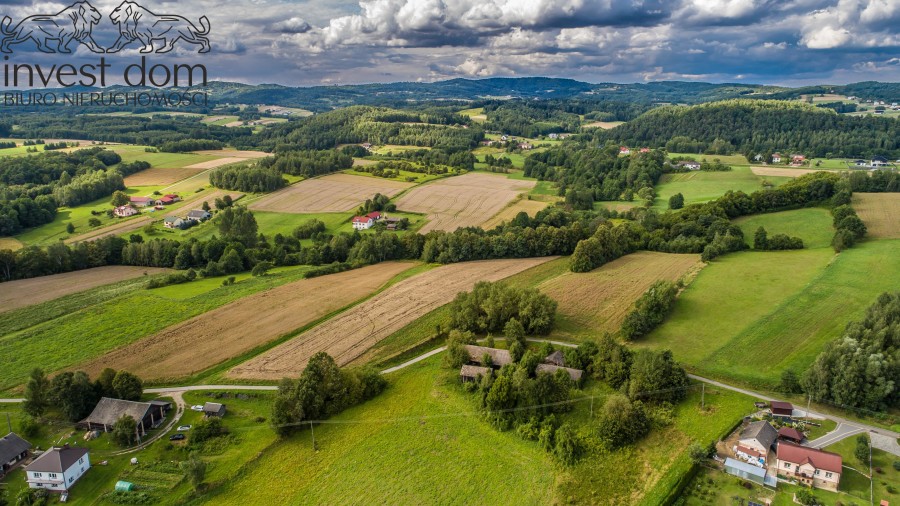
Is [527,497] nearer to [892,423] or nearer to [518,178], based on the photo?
[892,423]

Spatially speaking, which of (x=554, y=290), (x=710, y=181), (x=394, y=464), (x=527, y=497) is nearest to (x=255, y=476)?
(x=394, y=464)

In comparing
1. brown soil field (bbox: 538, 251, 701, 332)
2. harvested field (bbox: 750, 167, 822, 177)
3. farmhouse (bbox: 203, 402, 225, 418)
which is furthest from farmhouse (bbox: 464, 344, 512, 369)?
harvested field (bbox: 750, 167, 822, 177)

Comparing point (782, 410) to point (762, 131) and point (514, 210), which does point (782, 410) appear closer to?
point (514, 210)

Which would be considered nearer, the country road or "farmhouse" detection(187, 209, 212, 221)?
the country road

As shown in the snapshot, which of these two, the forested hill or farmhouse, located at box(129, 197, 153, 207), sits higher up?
the forested hill

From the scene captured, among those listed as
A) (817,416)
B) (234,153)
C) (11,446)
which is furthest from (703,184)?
(234,153)

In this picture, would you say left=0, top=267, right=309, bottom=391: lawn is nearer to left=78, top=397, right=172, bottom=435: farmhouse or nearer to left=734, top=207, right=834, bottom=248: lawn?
left=78, top=397, right=172, bottom=435: farmhouse

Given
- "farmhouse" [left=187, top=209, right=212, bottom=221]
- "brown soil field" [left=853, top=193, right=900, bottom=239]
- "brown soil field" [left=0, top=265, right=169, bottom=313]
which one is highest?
"brown soil field" [left=853, top=193, right=900, bottom=239]
